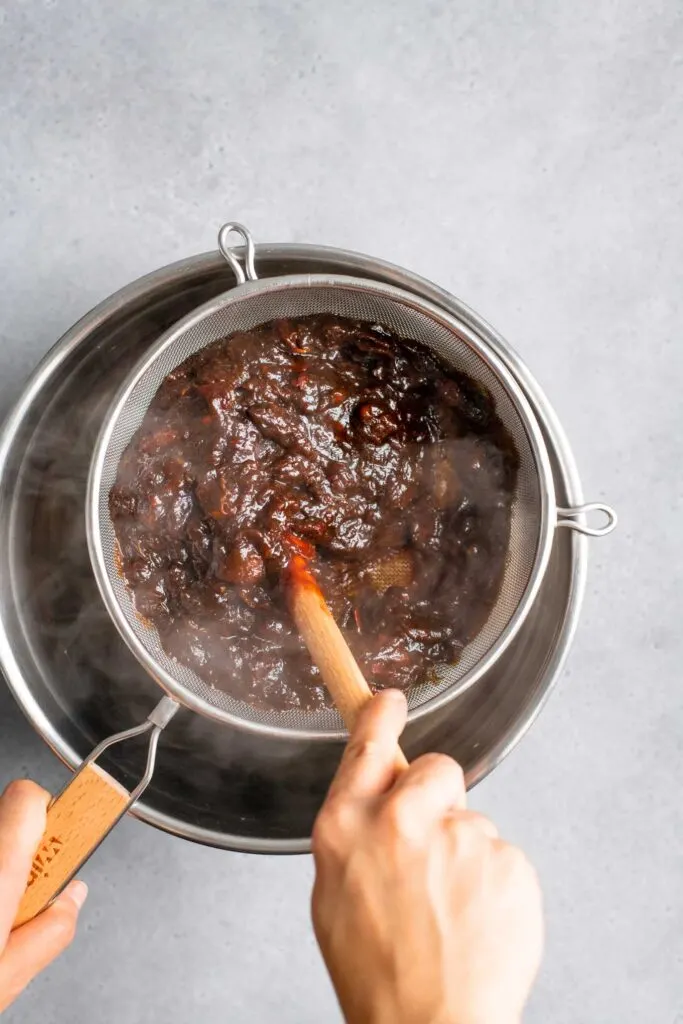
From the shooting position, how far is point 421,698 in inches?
47.4

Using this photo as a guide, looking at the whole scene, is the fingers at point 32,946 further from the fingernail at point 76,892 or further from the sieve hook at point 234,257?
the sieve hook at point 234,257

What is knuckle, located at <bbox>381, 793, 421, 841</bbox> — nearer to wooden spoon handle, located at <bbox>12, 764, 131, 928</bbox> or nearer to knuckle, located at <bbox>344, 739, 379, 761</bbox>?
knuckle, located at <bbox>344, 739, 379, 761</bbox>

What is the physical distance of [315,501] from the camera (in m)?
1.18

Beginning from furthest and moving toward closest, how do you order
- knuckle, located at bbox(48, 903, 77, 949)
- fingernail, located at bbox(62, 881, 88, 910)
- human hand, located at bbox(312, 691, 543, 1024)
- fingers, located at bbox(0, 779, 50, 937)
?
fingernail, located at bbox(62, 881, 88, 910) < knuckle, located at bbox(48, 903, 77, 949) < fingers, located at bbox(0, 779, 50, 937) < human hand, located at bbox(312, 691, 543, 1024)

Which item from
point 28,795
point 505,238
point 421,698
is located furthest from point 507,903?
point 505,238

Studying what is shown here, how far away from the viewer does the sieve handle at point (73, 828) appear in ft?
3.45

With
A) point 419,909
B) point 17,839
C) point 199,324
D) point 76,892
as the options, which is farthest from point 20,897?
point 199,324

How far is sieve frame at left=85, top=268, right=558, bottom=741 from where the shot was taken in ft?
3.67

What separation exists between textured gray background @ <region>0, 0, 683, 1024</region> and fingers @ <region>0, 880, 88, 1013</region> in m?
0.31

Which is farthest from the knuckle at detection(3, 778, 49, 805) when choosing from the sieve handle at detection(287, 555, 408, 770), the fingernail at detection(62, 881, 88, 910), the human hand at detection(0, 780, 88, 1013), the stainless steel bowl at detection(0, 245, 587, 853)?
the sieve handle at detection(287, 555, 408, 770)

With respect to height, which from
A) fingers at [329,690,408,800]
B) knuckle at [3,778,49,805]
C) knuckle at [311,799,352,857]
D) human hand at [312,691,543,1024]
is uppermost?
knuckle at [3,778,49,805]

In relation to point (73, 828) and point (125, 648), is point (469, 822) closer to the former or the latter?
point (73, 828)

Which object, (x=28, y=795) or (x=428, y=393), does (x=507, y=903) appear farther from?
(x=428, y=393)

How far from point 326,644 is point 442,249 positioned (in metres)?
0.71
